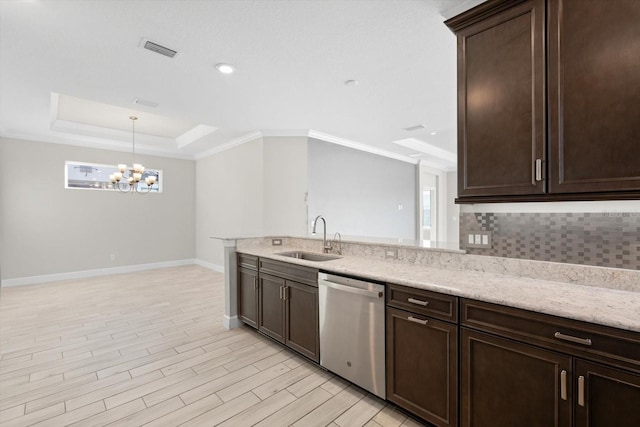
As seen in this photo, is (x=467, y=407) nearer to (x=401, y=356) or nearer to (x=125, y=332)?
(x=401, y=356)

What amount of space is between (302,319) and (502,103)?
2.20m

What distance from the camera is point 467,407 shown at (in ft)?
5.45

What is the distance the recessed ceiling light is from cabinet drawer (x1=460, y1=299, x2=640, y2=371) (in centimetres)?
280

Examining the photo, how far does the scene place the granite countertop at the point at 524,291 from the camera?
131 cm

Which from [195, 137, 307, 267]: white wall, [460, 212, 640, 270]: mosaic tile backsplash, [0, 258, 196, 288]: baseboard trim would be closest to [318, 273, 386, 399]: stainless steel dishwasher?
[460, 212, 640, 270]: mosaic tile backsplash

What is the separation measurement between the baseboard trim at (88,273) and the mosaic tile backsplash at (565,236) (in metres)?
6.71

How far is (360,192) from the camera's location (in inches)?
248

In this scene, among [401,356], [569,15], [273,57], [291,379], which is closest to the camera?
[569,15]

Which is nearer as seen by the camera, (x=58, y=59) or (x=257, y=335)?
(x=58, y=59)

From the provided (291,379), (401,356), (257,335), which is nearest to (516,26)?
(401,356)

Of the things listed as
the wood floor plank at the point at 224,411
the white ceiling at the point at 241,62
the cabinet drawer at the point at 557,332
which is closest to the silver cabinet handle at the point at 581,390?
the cabinet drawer at the point at 557,332

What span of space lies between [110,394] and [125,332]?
4.21ft

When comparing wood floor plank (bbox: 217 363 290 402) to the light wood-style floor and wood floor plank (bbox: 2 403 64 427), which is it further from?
wood floor plank (bbox: 2 403 64 427)

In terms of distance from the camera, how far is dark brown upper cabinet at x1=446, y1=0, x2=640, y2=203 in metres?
1.47
